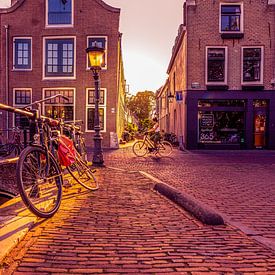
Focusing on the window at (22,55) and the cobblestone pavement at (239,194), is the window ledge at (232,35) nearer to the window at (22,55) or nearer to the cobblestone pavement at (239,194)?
the window at (22,55)

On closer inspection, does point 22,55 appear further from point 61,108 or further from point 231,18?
point 231,18

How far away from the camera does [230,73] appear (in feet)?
64.1

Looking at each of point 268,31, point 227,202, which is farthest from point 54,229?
point 268,31

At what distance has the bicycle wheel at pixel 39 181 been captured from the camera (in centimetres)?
356

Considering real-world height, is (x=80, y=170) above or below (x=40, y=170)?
below

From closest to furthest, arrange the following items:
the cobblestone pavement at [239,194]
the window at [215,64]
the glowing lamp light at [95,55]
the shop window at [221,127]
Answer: the cobblestone pavement at [239,194] → the glowing lamp light at [95,55] → the window at [215,64] → the shop window at [221,127]

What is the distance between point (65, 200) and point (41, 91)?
18.4 m

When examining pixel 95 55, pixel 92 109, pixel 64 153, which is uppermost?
pixel 95 55

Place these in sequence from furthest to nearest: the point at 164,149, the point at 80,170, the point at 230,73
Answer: the point at 230,73
the point at 164,149
the point at 80,170

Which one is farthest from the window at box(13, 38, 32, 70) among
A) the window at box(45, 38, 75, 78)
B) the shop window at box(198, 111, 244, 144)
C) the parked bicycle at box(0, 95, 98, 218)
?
the parked bicycle at box(0, 95, 98, 218)

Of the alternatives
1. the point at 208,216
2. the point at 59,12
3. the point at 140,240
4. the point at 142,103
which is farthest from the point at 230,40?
the point at 142,103

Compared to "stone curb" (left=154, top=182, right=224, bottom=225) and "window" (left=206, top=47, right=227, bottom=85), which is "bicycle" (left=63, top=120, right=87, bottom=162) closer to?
"stone curb" (left=154, top=182, right=224, bottom=225)

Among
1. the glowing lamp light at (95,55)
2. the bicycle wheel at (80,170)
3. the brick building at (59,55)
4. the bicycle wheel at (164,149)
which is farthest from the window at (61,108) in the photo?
the bicycle wheel at (80,170)

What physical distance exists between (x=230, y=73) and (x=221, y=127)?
3.06 m
